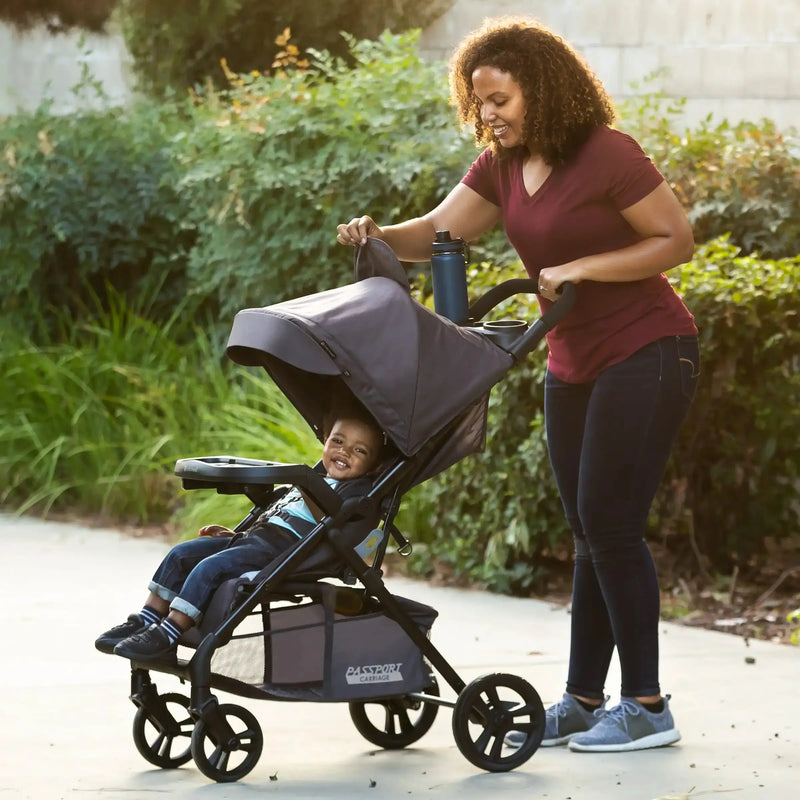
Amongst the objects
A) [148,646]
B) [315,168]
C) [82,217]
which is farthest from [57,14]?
[148,646]

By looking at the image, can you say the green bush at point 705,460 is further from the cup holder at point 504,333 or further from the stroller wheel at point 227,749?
the stroller wheel at point 227,749

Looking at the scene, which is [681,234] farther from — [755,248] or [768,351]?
[755,248]

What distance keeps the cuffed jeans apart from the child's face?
0.23 meters

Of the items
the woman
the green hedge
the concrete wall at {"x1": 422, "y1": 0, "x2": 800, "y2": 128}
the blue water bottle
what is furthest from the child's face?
the concrete wall at {"x1": 422, "y1": 0, "x2": 800, "y2": 128}

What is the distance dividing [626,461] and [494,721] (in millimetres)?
808

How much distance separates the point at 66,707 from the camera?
5238 mm

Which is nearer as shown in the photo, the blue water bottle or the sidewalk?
the sidewalk

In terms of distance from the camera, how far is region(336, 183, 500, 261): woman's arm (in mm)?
4844

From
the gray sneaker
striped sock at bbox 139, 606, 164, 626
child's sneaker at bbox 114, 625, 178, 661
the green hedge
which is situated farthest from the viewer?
the green hedge

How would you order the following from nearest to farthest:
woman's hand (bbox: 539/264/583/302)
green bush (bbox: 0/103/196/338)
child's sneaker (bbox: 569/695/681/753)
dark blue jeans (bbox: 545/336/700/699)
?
woman's hand (bbox: 539/264/583/302) → dark blue jeans (bbox: 545/336/700/699) → child's sneaker (bbox: 569/695/681/753) → green bush (bbox: 0/103/196/338)

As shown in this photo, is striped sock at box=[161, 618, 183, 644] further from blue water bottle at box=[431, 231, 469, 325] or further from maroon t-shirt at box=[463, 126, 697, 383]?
maroon t-shirt at box=[463, 126, 697, 383]

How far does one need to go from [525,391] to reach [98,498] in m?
3.25

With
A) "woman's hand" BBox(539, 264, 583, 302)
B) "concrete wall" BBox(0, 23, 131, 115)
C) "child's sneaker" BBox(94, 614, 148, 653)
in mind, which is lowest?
"child's sneaker" BBox(94, 614, 148, 653)

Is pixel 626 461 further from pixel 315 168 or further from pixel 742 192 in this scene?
pixel 315 168
